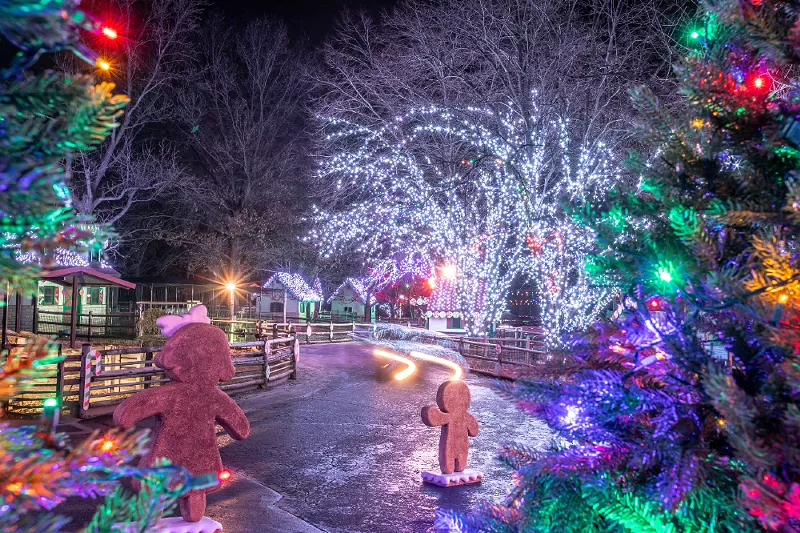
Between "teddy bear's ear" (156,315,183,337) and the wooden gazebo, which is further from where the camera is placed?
the wooden gazebo

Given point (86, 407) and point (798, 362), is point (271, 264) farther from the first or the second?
point (798, 362)

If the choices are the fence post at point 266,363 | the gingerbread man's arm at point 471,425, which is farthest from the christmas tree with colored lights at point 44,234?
the fence post at point 266,363

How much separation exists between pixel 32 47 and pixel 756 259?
6.10ft

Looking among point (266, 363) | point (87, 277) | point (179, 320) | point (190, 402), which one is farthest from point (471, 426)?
point (87, 277)

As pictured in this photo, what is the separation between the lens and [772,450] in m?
1.49

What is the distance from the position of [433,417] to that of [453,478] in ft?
2.89

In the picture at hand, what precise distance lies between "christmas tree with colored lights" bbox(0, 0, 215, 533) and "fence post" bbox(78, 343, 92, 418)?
38.4 feet

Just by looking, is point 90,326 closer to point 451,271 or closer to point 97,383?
point 97,383

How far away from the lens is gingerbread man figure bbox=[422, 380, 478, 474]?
8.27 meters

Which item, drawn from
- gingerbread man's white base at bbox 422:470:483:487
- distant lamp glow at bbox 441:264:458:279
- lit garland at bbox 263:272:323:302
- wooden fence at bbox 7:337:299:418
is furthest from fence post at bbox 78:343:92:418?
lit garland at bbox 263:272:323:302

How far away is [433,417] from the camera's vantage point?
8.16 metres

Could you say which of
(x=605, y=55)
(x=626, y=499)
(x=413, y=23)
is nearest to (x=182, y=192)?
(x=413, y=23)

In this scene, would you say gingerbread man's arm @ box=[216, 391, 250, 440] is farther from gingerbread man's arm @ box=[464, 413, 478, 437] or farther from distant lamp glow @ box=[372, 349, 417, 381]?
distant lamp glow @ box=[372, 349, 417, 381]

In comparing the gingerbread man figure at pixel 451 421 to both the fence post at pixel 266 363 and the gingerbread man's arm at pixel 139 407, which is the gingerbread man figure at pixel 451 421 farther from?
the fence post at pixel 266 363
